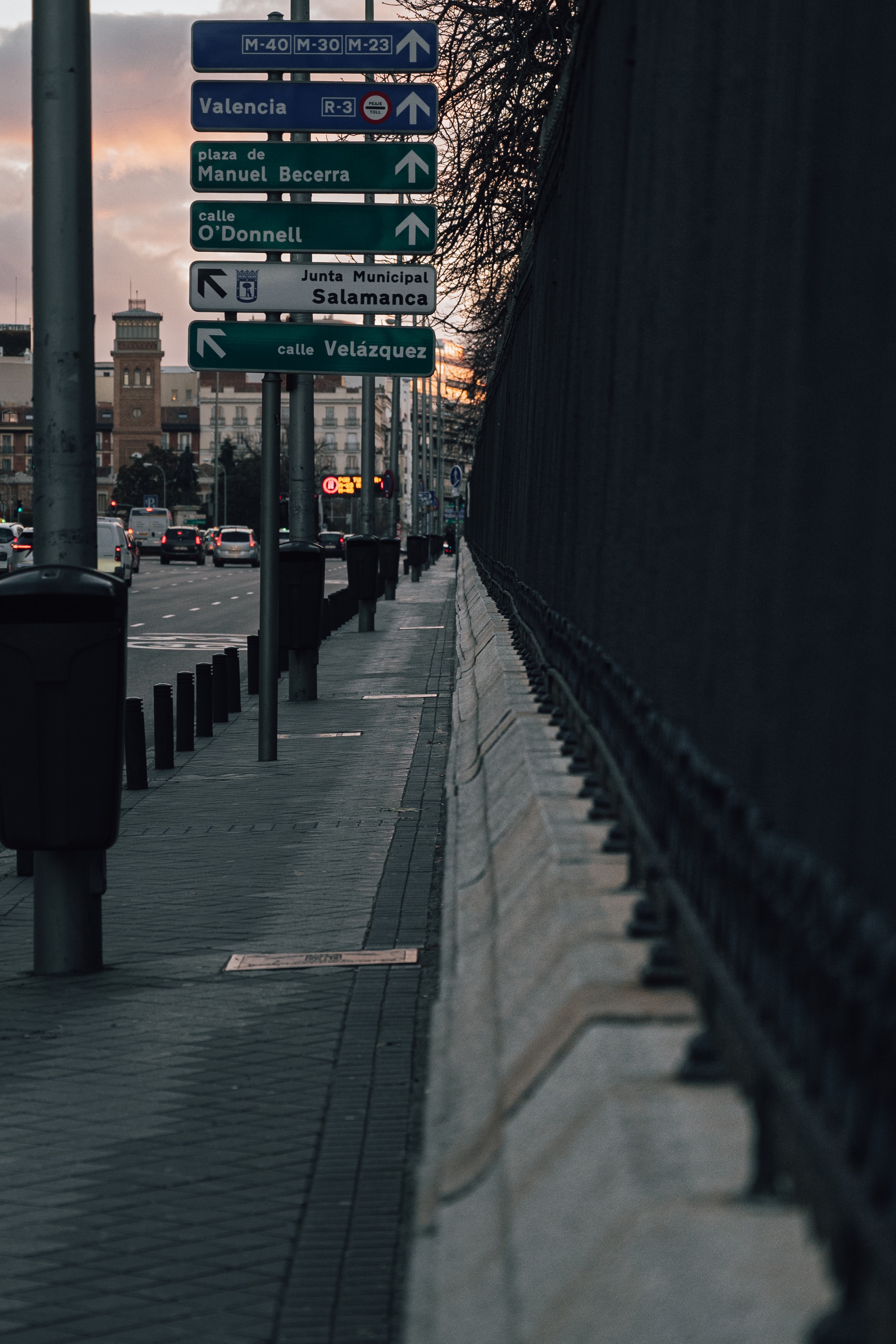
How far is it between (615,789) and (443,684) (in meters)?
17.0

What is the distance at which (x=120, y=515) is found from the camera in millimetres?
120125

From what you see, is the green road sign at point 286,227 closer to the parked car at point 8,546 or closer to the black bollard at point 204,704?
the black bollard at point 204,704

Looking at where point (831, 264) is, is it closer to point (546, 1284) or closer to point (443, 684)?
point (546, 1284)

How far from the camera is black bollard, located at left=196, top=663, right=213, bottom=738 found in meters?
16.0

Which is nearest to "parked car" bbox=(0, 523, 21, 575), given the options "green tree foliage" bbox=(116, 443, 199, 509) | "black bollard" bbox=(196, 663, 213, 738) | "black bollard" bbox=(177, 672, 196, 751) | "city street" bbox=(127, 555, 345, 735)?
"city street" bbox=(127, 555, 345, 735)

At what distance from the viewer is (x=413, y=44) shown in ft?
44.0

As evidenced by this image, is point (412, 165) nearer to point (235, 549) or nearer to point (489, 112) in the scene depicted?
point (489, 112)

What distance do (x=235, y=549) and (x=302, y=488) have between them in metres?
58.8

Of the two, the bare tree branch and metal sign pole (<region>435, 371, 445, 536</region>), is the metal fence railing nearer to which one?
the bare tree branch

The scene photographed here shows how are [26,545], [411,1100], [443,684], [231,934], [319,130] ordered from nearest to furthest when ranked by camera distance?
1. [411,1100]
2. [231,934]
3. [319,130]
4. [443,684]
5. [26,545]

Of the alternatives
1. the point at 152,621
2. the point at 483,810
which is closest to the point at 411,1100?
the point at 483,810

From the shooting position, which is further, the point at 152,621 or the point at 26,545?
the point at 26,545

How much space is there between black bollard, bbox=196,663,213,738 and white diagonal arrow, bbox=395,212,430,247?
4.12 m

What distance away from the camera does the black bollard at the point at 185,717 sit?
1512 cm
